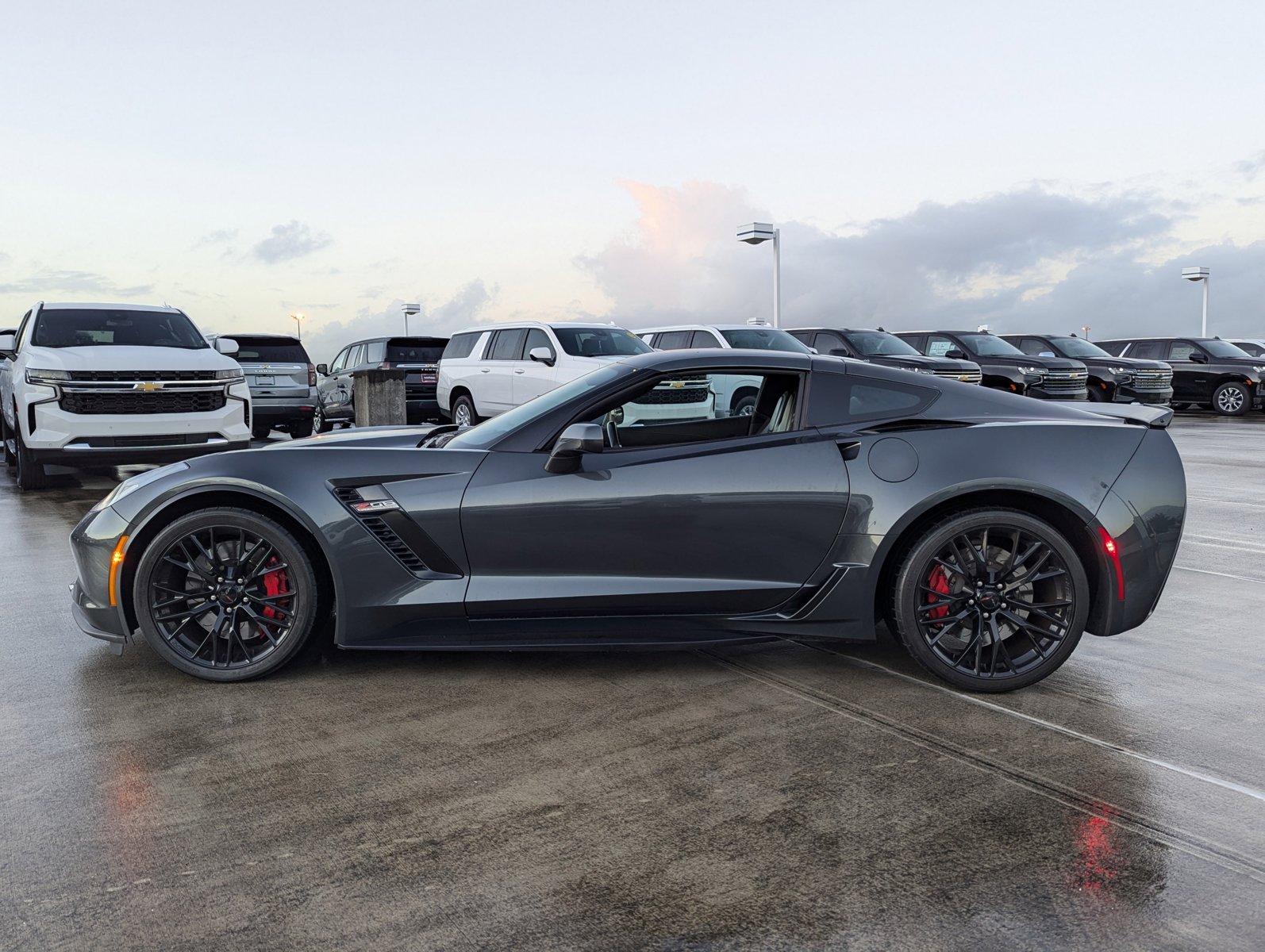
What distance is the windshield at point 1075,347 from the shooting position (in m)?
25.3

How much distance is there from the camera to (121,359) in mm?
10508

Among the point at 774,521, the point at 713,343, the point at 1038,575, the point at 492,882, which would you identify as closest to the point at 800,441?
the point at 774,521

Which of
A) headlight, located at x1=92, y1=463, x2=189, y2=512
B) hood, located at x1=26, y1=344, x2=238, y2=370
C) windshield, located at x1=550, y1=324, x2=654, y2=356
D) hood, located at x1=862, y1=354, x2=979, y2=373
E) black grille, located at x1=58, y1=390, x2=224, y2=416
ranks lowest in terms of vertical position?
headlight, located at x1=92, y1=463, x2=189, y2=512

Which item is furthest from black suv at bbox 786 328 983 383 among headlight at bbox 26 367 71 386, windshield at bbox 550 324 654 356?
headlight at bbox 26 367 71 386

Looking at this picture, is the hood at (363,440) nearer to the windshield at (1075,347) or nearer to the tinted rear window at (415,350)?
the tinted rear window at (415,350)

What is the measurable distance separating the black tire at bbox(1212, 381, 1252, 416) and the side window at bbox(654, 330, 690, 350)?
1482cm

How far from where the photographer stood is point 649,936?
2508 mm

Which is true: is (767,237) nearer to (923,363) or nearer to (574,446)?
(923,363)

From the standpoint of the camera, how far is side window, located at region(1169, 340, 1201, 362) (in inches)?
1037

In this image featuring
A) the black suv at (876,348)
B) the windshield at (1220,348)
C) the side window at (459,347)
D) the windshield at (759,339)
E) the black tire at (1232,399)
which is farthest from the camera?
the windshield at (1220,348)

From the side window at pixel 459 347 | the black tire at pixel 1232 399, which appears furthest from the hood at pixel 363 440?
the black tire at pixel 1232 399

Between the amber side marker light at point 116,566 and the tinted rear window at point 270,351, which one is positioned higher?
the tinted rear window at point 270,351

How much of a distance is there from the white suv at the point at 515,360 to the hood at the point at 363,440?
9.20 m

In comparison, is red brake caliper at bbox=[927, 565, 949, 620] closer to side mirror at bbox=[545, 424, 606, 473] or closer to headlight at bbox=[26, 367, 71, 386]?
side mirror at bbox=[545, 424, 606, 473]
